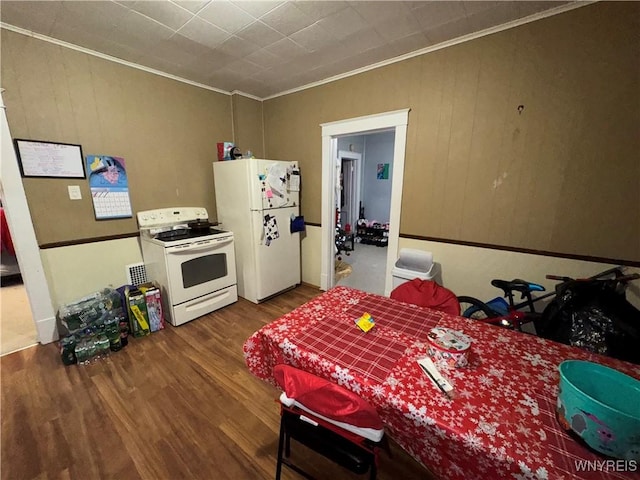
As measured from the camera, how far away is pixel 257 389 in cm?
178

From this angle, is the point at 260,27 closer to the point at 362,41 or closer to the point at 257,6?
the point at 257,6

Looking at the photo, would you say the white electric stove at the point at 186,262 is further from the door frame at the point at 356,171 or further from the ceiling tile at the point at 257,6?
the door frame at the point at 356,171

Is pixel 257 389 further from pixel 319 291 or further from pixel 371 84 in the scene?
pixel 371 84

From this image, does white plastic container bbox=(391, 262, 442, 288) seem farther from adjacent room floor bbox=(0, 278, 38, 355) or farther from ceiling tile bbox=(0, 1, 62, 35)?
adjacent room floor bbox=(0, 278, 38, 355)

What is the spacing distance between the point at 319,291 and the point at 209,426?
6.69ft

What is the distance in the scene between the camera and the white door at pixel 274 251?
2.87 meters

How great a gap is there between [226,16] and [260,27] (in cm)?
Answer: 24

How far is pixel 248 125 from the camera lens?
3365 mm

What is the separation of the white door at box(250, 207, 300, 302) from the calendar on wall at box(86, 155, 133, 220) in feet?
4.09

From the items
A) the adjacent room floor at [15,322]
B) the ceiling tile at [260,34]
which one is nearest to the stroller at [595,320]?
the ceiling tile at [260,34]

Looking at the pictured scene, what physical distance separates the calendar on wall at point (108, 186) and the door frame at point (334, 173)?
2074mm

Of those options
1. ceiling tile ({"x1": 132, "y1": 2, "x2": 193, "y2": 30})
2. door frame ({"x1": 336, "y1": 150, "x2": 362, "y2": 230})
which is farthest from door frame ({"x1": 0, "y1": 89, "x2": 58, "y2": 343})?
door frame ({"x1": 336, "y1": 150, "x2": 362, "y2": 230})

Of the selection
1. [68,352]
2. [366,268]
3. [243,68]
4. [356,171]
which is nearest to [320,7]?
[243,68]

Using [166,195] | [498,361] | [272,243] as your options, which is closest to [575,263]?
[498,361]
